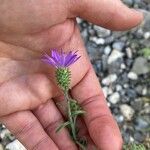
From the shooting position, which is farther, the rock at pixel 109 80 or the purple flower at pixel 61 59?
the rock at pixel 109 80

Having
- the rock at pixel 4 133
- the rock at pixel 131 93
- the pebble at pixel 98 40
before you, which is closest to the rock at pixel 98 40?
the pebble at pixel 98 40

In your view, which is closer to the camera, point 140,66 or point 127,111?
point 127,111

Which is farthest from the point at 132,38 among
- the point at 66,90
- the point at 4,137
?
the point at 66,90

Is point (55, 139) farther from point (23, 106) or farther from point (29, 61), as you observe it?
point (29, 61)

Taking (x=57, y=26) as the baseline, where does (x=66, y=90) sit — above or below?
below

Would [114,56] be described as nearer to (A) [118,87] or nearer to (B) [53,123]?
(A) [118,87]

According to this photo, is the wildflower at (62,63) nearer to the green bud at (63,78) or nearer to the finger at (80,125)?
the green bud at (63,78)

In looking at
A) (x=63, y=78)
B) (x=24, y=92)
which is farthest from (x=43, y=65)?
(x=63, y=78)
